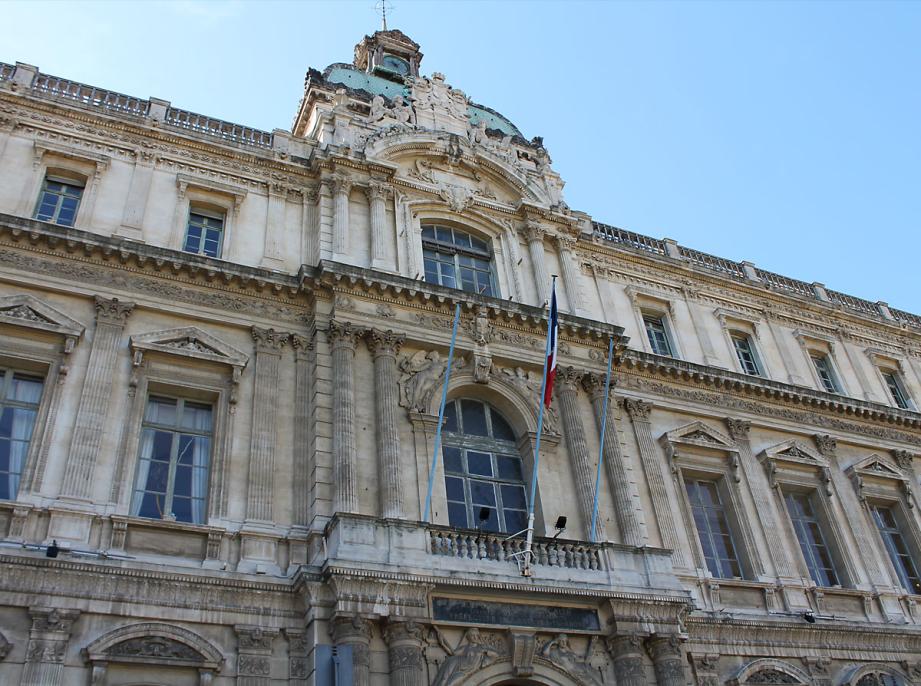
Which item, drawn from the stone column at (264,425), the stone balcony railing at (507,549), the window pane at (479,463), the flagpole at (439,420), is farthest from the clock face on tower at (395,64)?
the stone balcony railing at (507,549)

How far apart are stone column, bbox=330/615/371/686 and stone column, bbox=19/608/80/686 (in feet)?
12.7

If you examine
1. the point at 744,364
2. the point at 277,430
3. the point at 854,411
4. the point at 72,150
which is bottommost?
A: the point at 277,430

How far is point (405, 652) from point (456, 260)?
34.5 feet

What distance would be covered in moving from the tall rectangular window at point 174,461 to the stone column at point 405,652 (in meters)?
3.90

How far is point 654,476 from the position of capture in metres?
19.6

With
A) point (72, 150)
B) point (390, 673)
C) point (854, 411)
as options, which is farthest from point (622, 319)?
point (72, 150)

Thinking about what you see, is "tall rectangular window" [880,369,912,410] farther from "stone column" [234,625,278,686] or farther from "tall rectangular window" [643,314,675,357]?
"stone column" [234,625,278,686]

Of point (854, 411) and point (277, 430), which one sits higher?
point (854, 411)

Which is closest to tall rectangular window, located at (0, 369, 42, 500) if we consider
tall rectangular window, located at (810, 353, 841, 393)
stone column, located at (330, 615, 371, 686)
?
stone column, located at (330, 615, 371, 686)

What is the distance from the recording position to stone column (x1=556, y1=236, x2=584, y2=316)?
21750 millimetres

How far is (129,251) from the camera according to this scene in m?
17.0

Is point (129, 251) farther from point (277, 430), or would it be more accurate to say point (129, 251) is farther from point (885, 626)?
point (885, 626)

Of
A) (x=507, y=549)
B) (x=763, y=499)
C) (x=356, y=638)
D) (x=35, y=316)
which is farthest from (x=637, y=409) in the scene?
(x=35, y=316)

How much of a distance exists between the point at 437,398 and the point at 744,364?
10.8m
